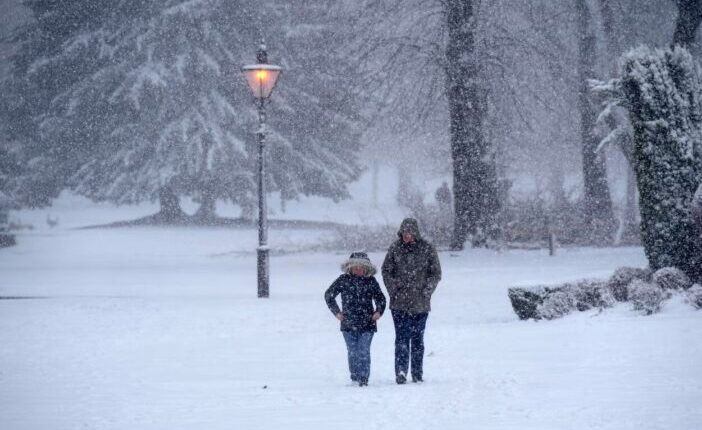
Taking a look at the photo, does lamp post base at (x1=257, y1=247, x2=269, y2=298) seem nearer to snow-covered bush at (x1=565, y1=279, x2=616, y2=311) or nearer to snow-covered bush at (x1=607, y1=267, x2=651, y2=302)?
snow-covered bush at (x1=565, y1=279, x2=616, y2=311)

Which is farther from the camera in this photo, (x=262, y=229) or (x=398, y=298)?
(x=262, y=229)

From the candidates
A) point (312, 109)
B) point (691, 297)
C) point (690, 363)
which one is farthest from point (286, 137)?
point (690, 363)

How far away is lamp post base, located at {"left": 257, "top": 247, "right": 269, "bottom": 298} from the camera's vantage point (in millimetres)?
17062

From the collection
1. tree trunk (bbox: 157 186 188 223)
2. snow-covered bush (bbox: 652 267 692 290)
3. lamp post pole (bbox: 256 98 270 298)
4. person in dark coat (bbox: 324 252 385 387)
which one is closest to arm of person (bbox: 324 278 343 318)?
person in dark coat (bbox: 324 252 385 387)

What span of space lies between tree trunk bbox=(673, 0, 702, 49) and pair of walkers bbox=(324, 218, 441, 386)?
15844 mm

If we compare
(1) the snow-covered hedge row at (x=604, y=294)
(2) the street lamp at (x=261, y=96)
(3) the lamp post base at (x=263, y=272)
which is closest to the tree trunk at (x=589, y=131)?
(2) the street lamp at (x=261, y=96)

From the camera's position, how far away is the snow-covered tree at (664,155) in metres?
14.5

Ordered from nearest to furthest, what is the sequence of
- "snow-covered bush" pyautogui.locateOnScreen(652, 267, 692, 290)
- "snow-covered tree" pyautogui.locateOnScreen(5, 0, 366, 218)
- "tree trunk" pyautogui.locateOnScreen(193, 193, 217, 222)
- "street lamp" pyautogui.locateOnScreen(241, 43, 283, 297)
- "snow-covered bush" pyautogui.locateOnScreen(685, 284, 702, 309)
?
"snow-covered bush" pyautogui.locateOnScreen(685, 284, 702, 309)
"snow-covered bush" pyautogui.locateOnScreen(652, 267, 692, 290)
"street lamp" pyautogui.locateOnScreen(241, 43, 283, 297)
"snow-covered tree" pyautogui.locateOnScreen(5, 0, 366, 218)
"tree trunk" pyautogui.locateOnScreen(193, 193, 217, 222)

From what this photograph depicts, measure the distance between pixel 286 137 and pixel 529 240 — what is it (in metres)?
18.5

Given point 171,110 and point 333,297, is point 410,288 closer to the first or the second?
point 333,297

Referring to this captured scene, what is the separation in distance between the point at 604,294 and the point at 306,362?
16.2ft

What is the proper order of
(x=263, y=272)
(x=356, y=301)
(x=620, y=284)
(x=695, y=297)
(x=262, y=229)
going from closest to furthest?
(x=356, y=301)
(x=695, y=297)
(x=620, y=284)
(x=263, y=272)
(x=262, y=229)

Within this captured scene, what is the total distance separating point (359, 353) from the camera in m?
9.02

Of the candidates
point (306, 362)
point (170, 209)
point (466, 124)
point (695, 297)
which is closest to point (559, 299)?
point (695, 297)
